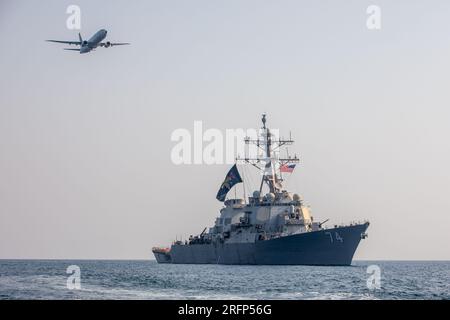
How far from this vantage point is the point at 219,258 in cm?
8312

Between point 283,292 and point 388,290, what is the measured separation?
7.71m

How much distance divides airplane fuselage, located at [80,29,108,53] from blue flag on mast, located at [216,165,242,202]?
2980 centimetres

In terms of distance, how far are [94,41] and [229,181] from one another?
3070 cm

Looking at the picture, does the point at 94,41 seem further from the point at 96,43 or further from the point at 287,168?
the point at 287,168

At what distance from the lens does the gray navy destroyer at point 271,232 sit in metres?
69.2

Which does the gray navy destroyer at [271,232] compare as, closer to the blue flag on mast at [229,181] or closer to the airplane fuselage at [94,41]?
the blue flag on mast at [229,181]

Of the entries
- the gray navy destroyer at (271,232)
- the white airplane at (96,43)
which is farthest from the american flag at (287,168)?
the white airplane at (96,43)

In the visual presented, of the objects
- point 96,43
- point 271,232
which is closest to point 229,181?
point 271,232

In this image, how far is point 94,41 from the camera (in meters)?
55.2

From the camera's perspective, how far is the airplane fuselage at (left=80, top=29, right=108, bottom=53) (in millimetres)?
55000

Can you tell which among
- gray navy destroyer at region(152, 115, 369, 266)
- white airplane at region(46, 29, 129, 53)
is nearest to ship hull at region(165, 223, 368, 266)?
gray navy destroyer at region(152, 115, 369, 266)

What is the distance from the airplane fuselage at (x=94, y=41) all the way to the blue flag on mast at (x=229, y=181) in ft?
97.8
